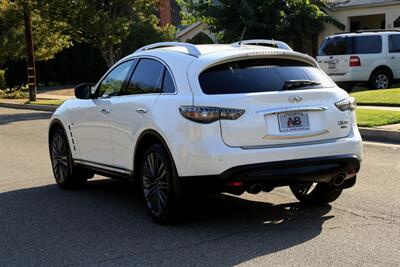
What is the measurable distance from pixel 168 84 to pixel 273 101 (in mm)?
1077

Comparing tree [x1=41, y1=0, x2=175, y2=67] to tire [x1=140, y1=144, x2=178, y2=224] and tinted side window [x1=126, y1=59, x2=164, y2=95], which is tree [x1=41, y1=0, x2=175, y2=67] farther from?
tire [x1=140, y1=144, x2=178, y2=224]

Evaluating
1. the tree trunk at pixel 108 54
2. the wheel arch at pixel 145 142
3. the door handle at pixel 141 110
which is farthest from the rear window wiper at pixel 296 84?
the tree trunk at pixel 108 54

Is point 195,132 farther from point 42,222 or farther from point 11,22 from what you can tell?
point 11,22

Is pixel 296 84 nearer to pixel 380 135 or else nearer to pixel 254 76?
pixel 254 76

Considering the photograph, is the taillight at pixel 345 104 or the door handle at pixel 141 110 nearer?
the taillight at pixel 345 104

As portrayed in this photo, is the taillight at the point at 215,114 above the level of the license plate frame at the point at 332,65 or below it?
above

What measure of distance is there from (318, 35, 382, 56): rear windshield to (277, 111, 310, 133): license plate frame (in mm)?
14559

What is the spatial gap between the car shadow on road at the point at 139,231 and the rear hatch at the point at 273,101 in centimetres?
85

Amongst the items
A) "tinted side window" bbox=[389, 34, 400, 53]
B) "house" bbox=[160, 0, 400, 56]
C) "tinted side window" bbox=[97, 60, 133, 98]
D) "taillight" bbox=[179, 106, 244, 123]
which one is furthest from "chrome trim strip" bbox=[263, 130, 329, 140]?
"house" bbox=[160, 0, 400, 56]

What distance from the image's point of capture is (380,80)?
66.2 ft

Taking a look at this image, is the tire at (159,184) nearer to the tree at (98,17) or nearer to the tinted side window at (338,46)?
the tinted side window at (338,46)

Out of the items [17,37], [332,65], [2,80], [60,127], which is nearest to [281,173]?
[60,127]

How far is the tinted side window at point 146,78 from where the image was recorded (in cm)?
642

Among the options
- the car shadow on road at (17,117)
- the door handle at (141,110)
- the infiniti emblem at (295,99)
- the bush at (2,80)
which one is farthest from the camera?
the bush at (2,80)
